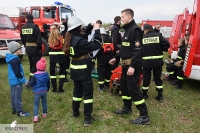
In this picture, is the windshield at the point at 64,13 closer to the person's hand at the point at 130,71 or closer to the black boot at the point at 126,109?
the black boot at the point at 126,109

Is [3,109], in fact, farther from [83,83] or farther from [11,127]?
[83,83]

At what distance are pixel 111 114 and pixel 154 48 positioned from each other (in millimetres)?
2006

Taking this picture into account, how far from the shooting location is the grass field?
13.3 ft

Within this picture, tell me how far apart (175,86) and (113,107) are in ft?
9.22

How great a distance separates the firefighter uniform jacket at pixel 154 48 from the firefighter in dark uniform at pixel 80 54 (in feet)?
6.12

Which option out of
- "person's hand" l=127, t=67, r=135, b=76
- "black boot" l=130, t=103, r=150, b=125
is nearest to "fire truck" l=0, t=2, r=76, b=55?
"person's hand" l=127, t=67, r=135, b=76

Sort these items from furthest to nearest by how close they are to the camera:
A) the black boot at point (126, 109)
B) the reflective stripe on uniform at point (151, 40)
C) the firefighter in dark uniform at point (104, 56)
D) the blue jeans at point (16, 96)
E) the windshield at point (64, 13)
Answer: the windshield at point (64, 13)
the firefighter in dark uniform at point (104, 56)
the reflective stripe on uniform at point (151, 40)
the black boot at point (126, 109)
the blue jeans at point (16, 96)

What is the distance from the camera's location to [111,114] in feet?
15.4

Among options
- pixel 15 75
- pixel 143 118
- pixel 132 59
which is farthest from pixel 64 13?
pixel 143 118

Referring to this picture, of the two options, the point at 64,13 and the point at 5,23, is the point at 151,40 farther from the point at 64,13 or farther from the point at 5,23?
the point at 64,13

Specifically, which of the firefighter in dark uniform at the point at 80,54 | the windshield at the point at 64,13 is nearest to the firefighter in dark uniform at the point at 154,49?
the firefighter in dark uniform at the point at 80,54

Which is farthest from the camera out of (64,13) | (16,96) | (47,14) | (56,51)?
(64,13)

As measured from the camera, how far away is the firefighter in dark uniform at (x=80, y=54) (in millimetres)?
3852

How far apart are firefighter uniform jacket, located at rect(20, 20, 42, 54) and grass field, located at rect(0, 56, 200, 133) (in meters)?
1.19
